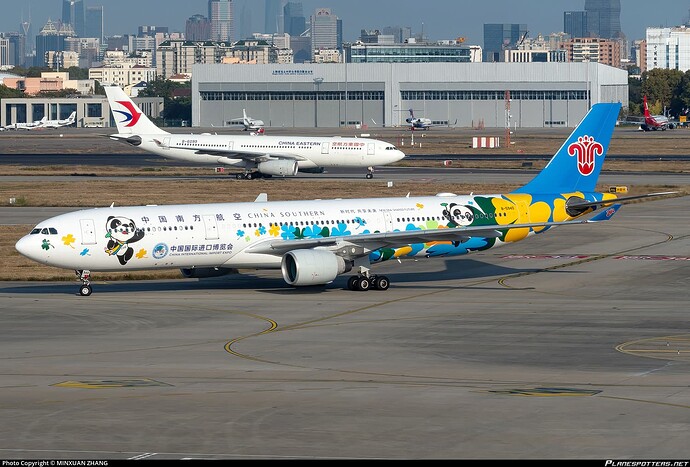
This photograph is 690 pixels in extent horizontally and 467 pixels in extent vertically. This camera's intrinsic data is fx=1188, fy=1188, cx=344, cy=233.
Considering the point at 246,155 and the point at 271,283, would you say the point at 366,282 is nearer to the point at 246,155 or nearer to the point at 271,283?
the point at 271,283

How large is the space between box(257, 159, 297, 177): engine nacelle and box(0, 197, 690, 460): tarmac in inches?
1941

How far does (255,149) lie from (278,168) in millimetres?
3179

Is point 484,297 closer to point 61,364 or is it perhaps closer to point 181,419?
point 61,364

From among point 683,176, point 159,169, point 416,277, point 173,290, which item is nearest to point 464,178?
point 683,176

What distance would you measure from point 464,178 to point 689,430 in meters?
→ 80.8

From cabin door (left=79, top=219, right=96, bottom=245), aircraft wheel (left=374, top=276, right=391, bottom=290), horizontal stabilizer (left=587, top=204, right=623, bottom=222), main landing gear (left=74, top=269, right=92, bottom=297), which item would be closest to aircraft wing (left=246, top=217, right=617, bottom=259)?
aircraft wheel (left=374, top=276, right=391, bottom=290)

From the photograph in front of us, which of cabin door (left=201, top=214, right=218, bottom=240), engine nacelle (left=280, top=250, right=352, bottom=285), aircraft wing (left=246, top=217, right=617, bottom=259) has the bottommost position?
engine nacelle (left=280, top=250, right=352, bottom=285)

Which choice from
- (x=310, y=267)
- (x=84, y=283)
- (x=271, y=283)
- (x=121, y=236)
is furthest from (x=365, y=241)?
(x=84, y=283)

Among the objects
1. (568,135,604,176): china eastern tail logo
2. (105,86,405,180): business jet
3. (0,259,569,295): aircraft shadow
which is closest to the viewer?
(0,259,569,295): aircraft shadow

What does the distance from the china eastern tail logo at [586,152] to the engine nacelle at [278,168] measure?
53.1 m

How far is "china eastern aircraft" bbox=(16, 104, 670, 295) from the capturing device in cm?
4706

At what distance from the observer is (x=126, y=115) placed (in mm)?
112250

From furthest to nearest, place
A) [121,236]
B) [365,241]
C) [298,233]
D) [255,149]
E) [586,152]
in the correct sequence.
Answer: [255,149]
[586,152]
[298,233]
[365,241]
[121,236]

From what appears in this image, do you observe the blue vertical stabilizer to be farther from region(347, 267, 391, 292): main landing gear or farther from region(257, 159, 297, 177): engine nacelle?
region(257, 159, 297, 177): engine nacelle
